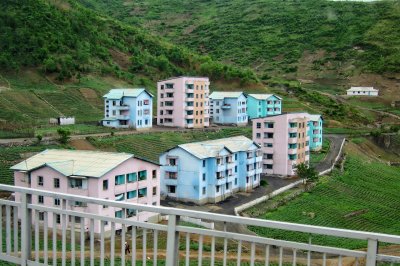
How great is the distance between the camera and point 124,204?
410 centimetres

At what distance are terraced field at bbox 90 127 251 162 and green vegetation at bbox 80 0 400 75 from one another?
32.9 meters

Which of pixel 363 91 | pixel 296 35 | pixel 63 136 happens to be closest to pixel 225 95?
pixel 63 136

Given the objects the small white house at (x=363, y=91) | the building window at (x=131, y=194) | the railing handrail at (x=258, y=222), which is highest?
the railing handrail at (x=258, y=222)

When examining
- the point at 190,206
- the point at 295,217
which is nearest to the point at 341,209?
the point at 295,217

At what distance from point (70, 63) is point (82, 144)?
1871 cm

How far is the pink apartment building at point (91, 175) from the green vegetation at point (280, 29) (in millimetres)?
49676

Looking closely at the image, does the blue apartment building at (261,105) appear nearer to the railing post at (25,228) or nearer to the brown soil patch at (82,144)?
the brown soil patch at (82,144)

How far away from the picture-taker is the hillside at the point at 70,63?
38875 millimetres

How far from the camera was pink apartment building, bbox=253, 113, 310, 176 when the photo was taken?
33.7 m

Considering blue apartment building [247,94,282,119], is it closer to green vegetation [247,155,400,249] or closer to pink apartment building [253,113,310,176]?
pink apartment building [253,113,310,176]

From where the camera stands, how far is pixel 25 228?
470 centimetres

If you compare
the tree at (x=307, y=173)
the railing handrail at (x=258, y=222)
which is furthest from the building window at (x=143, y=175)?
the railing handrail at (x=258, y=222)

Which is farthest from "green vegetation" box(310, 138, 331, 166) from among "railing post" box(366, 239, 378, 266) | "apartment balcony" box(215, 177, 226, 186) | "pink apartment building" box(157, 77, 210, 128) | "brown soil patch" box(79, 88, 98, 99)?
"railing post" box(366, 239, 378, 266)

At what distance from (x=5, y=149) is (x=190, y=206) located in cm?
1013
